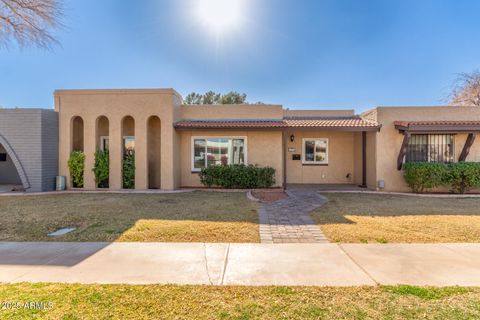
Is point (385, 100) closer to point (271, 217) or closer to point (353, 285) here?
point (271, 217)

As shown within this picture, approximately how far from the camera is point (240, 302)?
11.0 ft

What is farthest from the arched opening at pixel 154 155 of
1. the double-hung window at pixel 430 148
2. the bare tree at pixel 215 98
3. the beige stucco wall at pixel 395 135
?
the bare tree at pixel 215 98

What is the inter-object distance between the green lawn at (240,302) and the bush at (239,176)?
9.91m

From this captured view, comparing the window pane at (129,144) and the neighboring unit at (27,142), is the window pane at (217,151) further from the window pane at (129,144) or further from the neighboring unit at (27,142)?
the neighboring unit at (27,142)

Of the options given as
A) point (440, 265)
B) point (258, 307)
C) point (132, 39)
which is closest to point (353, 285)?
point (258, 307)

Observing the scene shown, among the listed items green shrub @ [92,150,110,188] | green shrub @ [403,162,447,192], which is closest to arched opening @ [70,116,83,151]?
green shrub @ [92,150,110,188]

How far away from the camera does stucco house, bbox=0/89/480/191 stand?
13.3 metres

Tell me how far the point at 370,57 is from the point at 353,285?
55.8 ft

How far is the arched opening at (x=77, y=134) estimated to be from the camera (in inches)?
575

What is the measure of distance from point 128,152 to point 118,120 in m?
1.94

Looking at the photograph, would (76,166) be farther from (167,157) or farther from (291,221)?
(291,221)

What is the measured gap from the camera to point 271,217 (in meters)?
8.19

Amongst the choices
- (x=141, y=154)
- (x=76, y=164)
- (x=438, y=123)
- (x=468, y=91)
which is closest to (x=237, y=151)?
(x=141, y=154)

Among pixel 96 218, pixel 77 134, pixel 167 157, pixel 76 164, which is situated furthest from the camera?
A: pixel 77 134
